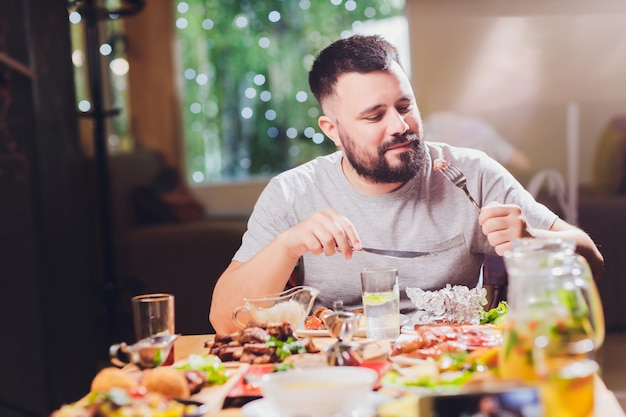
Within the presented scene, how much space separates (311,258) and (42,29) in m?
1.79

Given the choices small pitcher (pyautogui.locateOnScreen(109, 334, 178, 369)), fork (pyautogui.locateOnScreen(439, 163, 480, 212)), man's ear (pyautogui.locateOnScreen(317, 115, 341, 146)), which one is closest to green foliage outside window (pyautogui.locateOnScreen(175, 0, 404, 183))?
man's ear (pyautogui.locateOnScreen(317, 115, 341, 146))

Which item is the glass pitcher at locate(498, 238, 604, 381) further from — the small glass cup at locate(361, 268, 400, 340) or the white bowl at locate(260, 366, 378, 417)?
the small glass cup at locate(361, 268, 400, 340)

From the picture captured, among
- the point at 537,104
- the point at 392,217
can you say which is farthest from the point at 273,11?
the point at 392,217

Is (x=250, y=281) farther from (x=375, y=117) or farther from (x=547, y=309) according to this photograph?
(x=547, y=309)

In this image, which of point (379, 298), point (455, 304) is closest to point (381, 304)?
point (379, 298)

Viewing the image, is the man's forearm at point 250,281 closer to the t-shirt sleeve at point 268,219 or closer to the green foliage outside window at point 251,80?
the t-shirt sleeve at point 268,219

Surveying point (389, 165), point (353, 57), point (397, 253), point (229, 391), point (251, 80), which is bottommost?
point (229, 391)

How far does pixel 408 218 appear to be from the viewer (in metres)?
2.12

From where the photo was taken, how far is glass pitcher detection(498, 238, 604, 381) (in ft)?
3.33

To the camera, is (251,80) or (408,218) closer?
(408,218)

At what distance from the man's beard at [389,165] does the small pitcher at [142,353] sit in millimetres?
866

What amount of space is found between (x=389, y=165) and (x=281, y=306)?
0.62m

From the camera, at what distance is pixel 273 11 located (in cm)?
502

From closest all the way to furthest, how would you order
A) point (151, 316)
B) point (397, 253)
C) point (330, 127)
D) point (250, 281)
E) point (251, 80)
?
point (151, 316)
point (250, 281)
point (397, 253)
point (330, 127)
point (251, 80)
